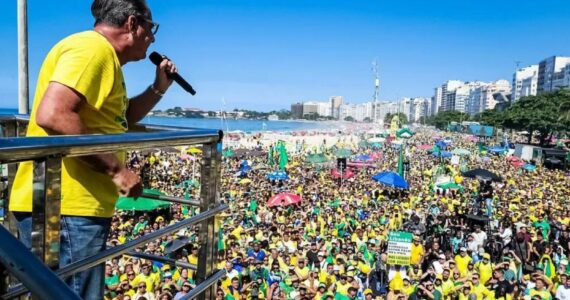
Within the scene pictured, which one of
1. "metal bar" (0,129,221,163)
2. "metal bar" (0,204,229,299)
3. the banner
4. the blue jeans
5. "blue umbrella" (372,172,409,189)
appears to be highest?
"metal bar" (0,129,221,163)

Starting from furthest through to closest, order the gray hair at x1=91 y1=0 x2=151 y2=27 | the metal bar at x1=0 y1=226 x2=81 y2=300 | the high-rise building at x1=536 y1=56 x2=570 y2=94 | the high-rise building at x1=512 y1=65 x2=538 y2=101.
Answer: the high-rise building at x1=512 y1=65 x2=538 y2=101
the high-rise building at x1=536 y1=56 x2=570 y2=94
the gray hair at x1=91 y1=0 x2=151 y2=27
the metal bar at x1=0 y1=226 x2=81 y2=300

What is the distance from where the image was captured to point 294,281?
8148mm

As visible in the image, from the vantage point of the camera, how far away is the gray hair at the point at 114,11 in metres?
1.72

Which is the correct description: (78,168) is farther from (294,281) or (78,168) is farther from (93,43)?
(294,281)

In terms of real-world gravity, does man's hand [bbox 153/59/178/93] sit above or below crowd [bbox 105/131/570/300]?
above

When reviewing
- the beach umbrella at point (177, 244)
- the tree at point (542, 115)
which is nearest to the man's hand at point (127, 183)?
the beach umbrella at point (177, 244)

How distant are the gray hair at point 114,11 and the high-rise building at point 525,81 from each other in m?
165

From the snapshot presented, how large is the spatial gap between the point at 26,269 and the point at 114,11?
1142 millimetres

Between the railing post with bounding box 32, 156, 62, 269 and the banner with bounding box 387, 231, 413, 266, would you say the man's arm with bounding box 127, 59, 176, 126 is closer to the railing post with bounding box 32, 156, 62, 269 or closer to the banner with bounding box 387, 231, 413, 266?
Result: the railing post with bounding box 32, 156, 62, 269

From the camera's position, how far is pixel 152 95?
2234 millimetres

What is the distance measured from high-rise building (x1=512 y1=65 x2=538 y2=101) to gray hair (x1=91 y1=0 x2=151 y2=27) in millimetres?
164563

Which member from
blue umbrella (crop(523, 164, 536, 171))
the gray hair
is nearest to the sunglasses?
the gray hair

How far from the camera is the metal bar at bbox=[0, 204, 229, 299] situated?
0.91 metres

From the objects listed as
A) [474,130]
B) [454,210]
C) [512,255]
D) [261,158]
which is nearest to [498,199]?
[454,210]
